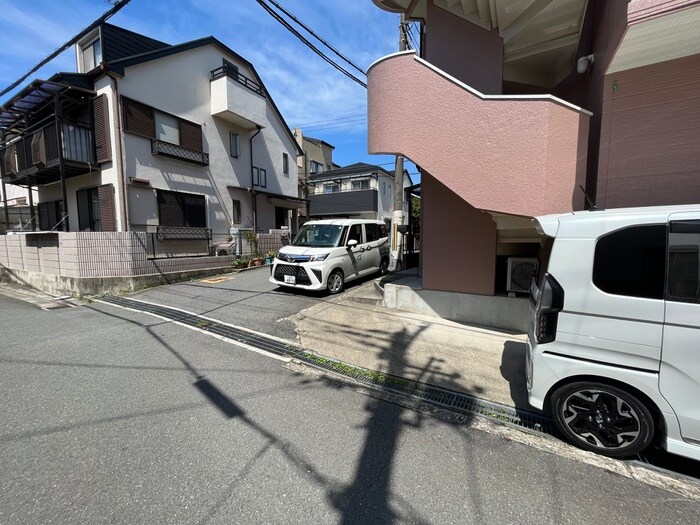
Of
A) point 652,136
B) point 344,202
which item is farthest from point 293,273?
point 344,202

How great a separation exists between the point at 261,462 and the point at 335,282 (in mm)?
5473

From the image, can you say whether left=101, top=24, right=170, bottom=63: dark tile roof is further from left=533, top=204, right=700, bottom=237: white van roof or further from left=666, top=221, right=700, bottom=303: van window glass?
left=666, top=221, right=700, bottom=303: van window glass

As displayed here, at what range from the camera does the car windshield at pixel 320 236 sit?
308 inches

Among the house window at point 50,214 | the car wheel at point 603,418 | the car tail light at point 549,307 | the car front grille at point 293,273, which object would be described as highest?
the house window at point 50,214

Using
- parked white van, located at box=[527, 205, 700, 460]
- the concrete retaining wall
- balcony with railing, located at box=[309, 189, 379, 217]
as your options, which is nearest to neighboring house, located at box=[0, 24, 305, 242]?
the concrete retaining wall

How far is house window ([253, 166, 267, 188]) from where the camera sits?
608 inches

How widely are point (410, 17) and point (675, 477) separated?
25.9 ft

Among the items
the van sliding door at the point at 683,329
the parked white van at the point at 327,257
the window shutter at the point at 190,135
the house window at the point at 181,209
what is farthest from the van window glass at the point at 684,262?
the window shutter at the point at 190,135

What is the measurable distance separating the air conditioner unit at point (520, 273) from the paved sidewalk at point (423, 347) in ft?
2.69

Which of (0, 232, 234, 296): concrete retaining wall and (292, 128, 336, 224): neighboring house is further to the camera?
(292, 128, 336, 224): neighboring house

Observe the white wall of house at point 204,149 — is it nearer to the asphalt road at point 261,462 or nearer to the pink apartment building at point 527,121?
the asphalt road at point 261,462

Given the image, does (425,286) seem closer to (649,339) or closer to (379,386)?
(379,386)

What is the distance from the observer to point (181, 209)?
38.9 ft

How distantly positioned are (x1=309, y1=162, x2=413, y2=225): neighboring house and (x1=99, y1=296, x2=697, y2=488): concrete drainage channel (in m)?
18.3
